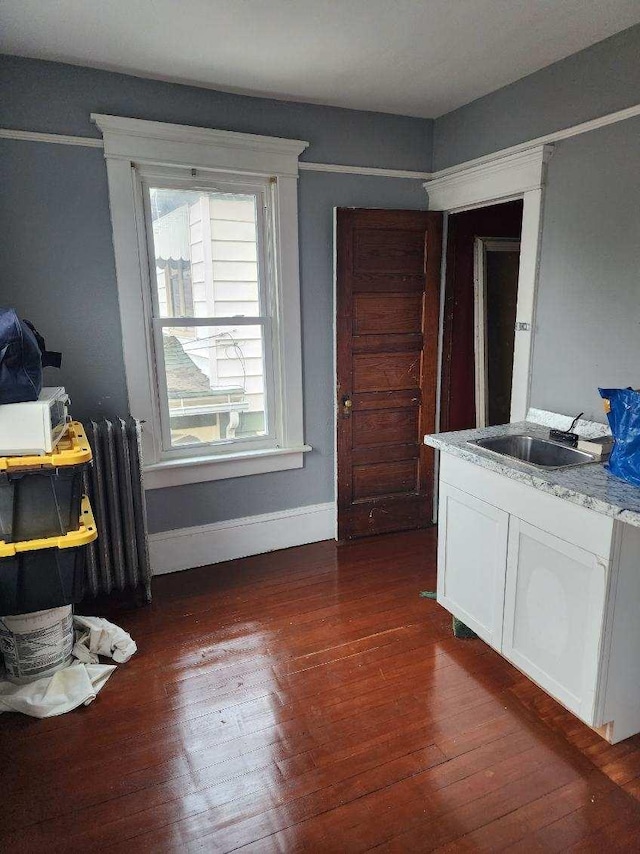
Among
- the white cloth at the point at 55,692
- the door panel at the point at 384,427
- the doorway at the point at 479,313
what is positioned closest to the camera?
the white cloth at the point at 55,692

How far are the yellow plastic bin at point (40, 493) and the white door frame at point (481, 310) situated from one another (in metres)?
2.76

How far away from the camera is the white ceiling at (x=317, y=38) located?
80.3 inches

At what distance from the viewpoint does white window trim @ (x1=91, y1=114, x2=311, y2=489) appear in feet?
8.72

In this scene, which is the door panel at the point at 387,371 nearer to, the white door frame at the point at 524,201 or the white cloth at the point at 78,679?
the white door frame at the point at 524,201

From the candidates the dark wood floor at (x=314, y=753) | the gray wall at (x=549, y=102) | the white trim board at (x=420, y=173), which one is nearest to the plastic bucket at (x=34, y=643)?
the dark wood floor at (x=314, y=753)

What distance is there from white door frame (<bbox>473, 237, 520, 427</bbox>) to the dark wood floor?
1.73 m

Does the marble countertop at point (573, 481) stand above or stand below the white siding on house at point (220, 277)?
below

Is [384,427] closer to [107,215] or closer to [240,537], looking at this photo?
[240,537]

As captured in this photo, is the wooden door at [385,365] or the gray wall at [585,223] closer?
the gray wall at [585,223]

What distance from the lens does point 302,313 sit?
322 cm

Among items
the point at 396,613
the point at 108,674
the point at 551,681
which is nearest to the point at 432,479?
the point at 396,613

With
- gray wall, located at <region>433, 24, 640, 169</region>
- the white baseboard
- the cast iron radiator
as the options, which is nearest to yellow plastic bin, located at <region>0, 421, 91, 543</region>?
the cast iron radiator

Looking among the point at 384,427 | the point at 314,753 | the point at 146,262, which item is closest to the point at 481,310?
the point at 384,427

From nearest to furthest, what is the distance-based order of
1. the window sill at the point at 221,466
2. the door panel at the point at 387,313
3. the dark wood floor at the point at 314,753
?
the dark wood floor at the point at 314,753, the window sill at the point at 221,466, the door panel at the point at 387,313
